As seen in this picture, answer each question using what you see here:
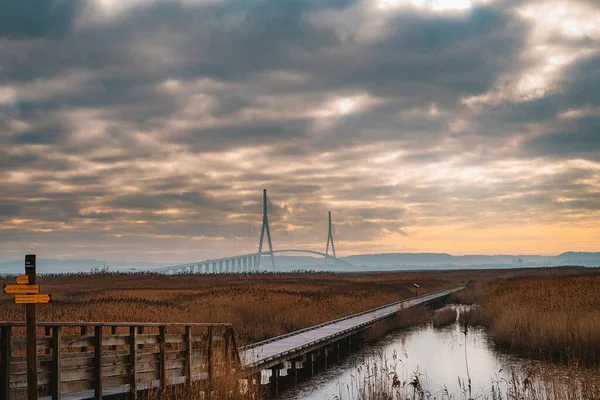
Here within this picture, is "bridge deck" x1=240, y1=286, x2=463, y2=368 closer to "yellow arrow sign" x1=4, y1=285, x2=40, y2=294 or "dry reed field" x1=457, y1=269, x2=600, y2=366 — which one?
Answer: "dry reed field" x1=457, y1=269, x2=600, y2=366

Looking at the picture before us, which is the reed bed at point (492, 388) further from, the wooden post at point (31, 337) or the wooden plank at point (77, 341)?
the wooden post at point (31, 337)

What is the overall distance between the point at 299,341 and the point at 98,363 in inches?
467

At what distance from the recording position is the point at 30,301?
9727 mm

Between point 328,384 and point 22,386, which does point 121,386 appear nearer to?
point 22,386

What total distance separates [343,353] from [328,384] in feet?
21.3

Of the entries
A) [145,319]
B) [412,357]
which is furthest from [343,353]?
[145,319]

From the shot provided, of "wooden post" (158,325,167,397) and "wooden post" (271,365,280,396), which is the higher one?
"wooden post" (158,325,167,397)

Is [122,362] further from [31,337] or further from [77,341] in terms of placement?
[31,337]

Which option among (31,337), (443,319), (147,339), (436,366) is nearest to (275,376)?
(436,366)

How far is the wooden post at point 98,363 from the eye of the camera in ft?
40.4

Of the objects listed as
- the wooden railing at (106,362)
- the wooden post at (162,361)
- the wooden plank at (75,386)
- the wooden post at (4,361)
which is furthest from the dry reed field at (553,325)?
the wooden post at (4,361)

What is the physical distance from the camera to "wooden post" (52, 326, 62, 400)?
11445mm

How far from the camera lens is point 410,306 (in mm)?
39312

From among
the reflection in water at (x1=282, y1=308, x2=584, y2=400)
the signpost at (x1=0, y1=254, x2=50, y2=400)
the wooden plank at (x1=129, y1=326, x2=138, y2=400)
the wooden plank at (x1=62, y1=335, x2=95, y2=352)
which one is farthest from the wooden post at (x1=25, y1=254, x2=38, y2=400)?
the reflection in water at (x1=282, y1=308, x2=584, y2=400)
